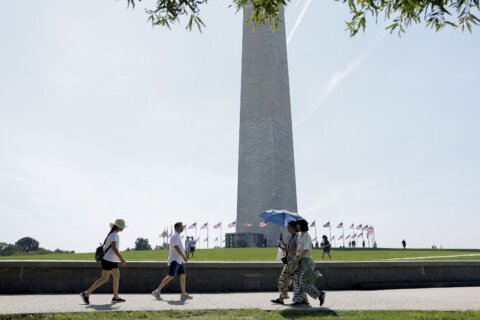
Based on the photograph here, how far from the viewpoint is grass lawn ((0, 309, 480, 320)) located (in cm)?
734

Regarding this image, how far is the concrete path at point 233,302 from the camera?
851cm

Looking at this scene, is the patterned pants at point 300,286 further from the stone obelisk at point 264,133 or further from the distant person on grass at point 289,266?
the stone obelisk at point 264,133

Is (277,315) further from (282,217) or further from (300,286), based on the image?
(282,217)

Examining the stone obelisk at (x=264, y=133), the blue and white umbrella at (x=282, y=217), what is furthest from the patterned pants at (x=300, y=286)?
the stone obelisk at (x=264, y=133)

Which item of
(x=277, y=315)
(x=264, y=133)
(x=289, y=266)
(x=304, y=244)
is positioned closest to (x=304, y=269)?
(x=289, y=266)

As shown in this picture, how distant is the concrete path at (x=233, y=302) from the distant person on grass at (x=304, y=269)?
1.05 feet

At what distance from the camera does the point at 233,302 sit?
9438 millimetres

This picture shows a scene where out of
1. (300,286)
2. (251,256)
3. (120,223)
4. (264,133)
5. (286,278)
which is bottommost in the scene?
(300,286)

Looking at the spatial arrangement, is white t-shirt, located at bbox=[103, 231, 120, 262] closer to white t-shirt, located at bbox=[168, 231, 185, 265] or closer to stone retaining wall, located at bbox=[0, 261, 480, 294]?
white t-shirt, located at bbox=[168, 231, 185, 265]

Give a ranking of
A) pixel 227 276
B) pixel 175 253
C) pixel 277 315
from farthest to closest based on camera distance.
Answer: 1. pixel 227 276
2. pixel 175 253
3. pixel 277 315

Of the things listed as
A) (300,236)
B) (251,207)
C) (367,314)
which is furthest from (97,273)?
(251,207)

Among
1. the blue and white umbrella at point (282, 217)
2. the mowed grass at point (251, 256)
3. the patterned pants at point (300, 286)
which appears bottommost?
the patterned pants at point (300, 286)

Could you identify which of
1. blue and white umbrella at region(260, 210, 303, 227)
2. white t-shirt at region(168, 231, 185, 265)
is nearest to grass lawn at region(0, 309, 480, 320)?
white t-shirt at region(168, 231, 185, 265)

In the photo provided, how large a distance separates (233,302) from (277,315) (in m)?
1.90
